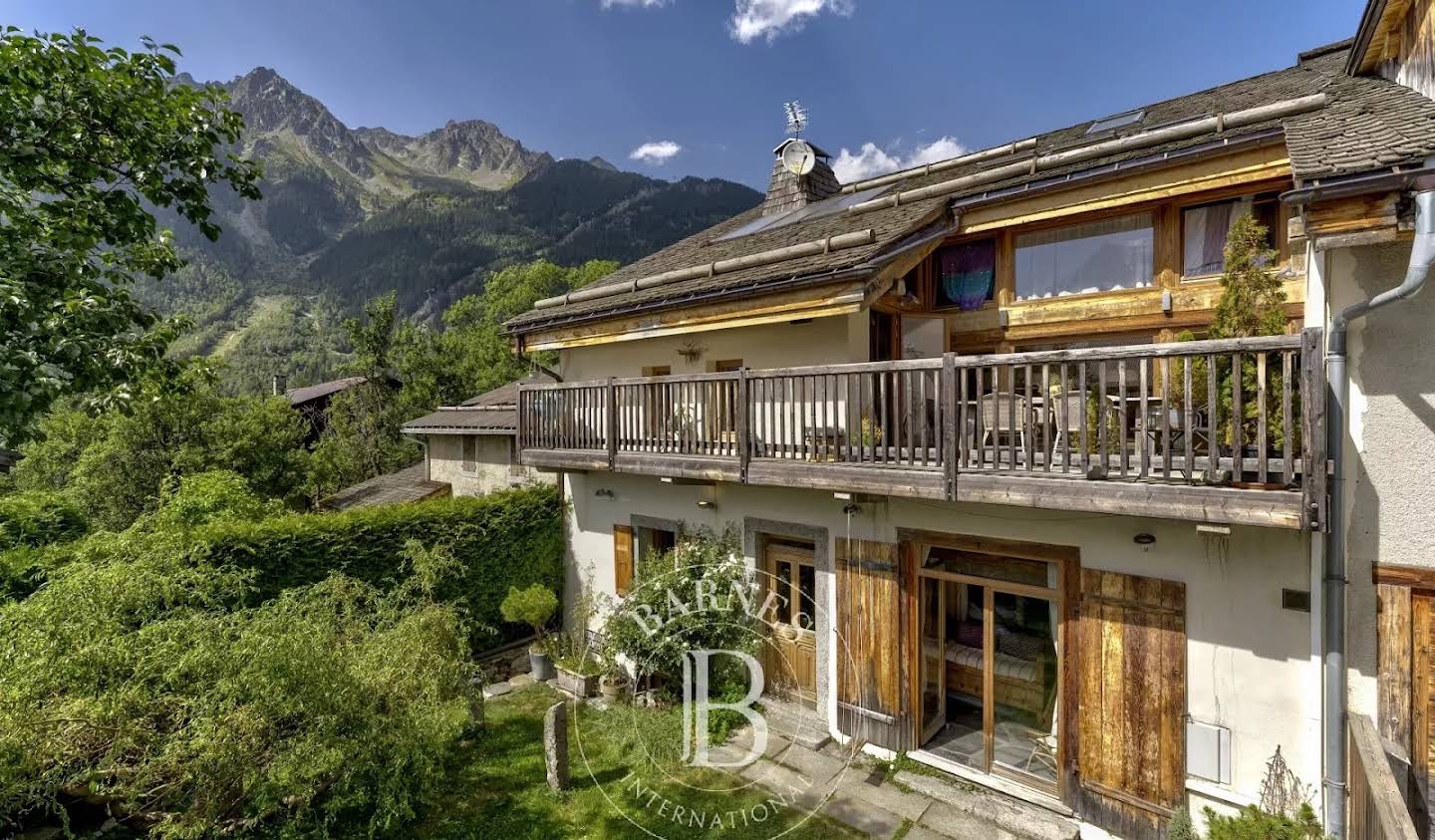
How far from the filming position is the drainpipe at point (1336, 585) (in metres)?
4.55

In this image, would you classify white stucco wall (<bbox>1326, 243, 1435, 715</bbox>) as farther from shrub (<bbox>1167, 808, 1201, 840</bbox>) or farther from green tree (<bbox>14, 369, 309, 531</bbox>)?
green tree (<bbox>14, 369, 309, 531</bbox>)

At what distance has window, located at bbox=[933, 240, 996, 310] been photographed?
8094mm

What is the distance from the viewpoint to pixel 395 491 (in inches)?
643

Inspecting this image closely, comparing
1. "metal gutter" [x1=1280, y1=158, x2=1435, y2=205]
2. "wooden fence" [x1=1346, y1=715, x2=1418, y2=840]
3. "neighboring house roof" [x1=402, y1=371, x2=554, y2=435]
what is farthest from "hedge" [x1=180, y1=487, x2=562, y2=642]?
"metal gutter" [x1=1280, y1=158, x2=1435, y2=205]

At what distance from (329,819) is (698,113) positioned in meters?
36.7

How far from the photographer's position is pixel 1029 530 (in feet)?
21.2

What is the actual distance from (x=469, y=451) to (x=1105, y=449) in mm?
13210

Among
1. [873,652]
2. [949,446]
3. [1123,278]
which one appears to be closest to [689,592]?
[873,652]

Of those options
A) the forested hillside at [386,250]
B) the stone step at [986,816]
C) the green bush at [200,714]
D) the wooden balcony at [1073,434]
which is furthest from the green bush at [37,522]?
the forested hillside at [386,250]

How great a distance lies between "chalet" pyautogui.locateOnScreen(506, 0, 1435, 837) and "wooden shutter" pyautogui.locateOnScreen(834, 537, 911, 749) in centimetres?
4

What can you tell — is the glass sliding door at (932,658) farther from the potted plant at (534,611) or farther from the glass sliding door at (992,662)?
the potted plant at (534,611)

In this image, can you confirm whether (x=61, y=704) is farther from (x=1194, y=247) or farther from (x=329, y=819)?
(x=1194, y=247)

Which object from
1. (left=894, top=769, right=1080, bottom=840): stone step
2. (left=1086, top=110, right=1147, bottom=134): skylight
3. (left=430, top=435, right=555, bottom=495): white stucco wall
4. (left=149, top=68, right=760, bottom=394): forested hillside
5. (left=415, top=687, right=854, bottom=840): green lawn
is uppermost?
(left=149, top=68, right=760, bottom=394): forested hillside

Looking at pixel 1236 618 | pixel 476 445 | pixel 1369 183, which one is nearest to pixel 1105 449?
pixel 1236 618
